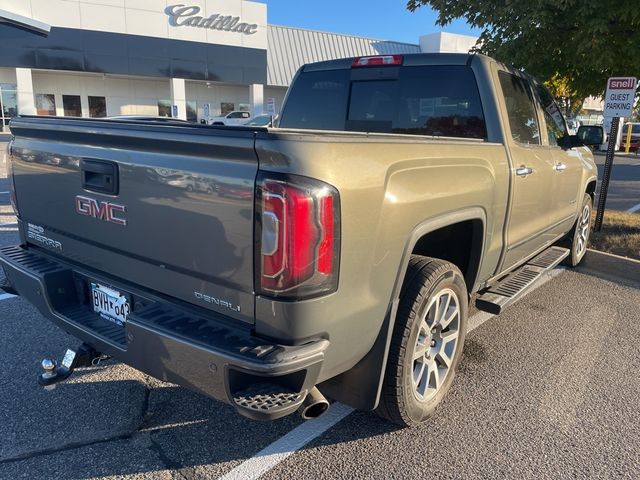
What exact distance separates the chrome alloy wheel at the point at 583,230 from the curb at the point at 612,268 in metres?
0.16

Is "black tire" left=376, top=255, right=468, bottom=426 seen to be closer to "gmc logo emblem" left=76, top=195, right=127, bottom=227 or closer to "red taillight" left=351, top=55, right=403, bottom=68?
"gmc logo emblem" left=76, top=195, right=127, bottom=227

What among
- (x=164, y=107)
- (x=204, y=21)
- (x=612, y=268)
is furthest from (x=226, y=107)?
(x=612, y=268)

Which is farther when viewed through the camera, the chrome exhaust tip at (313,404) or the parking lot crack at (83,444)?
the parking lot crack at (83,444)

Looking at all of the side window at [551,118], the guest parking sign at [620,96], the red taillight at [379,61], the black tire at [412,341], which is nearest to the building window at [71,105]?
the guest parking sign at [620,96]

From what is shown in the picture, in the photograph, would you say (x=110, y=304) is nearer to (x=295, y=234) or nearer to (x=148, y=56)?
(x=295, y=234)

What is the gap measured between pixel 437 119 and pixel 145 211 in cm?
234

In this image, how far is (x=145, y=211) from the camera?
7.63 ft

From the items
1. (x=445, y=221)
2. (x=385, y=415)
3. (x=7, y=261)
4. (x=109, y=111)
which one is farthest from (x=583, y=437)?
(x=109, y=111)

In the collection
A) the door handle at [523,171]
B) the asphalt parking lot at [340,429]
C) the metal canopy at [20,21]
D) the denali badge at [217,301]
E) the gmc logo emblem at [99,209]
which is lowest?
the asphalt parking lot at [340,429]

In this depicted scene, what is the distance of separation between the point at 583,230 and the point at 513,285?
2869mm

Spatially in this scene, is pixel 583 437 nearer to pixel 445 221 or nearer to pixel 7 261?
pixel 445 221

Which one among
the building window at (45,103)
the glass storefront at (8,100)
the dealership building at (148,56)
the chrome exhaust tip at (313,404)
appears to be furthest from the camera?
the building window at (45,103)

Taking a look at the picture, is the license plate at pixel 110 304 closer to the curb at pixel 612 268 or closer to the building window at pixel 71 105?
the curb at pixel 612 268

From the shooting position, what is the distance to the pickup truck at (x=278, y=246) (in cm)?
198
